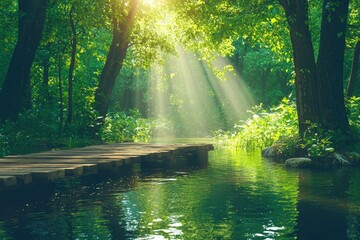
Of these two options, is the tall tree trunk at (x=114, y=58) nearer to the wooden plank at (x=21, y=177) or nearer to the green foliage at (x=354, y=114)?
the green foliage at (x=354, y=114)

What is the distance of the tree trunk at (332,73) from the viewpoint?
20.1m

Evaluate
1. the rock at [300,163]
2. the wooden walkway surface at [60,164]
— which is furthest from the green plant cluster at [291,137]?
the wooden walkway surface at [60,164]

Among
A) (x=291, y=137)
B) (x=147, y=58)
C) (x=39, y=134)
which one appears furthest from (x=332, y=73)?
(x=147, y=58)

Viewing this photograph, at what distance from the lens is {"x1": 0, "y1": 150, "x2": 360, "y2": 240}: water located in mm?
8602

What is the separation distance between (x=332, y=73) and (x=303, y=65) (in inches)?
37.0

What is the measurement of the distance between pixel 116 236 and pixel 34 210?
2.53 meters

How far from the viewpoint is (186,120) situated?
53562mm

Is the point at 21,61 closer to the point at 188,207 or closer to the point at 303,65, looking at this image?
the point at 303,65

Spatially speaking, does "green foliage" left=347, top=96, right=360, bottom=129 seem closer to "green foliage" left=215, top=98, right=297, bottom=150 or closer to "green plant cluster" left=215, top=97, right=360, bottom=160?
"green plant cluster" left=215, top=97, right=360, bottom=160

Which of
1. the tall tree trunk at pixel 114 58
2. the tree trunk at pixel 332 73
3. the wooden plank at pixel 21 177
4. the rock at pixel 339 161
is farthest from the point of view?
the tall tree trunk at pixel 114 58

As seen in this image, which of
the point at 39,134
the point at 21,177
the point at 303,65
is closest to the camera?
the point at 21,177

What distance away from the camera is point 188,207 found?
35.0 feet

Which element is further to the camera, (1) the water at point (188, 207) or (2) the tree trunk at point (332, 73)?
(2) the tree trunk at point (332, 73)

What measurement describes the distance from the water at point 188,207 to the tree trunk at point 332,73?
3970 millimetres
